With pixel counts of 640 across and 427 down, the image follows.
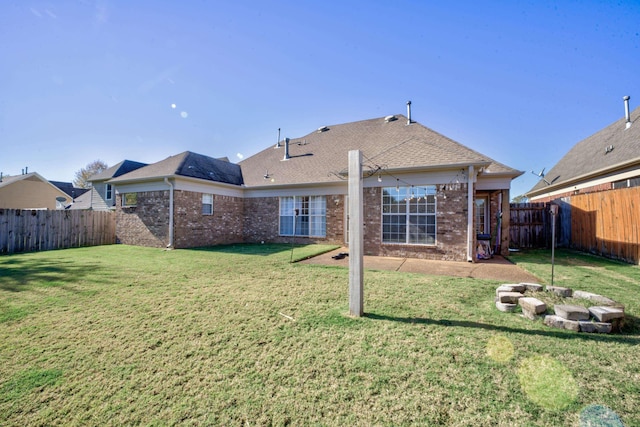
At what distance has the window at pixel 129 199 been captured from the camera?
43.8 ft

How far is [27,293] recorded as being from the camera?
17.4 ft

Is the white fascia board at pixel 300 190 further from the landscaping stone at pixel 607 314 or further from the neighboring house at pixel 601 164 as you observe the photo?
the neighboring house at pixel 601 164

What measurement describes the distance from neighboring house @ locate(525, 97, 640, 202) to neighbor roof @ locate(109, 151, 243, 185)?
17.5 metres

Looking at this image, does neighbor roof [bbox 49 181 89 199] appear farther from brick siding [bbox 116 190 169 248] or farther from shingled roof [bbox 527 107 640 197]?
shingled roof [bbox 527 107 640 197]

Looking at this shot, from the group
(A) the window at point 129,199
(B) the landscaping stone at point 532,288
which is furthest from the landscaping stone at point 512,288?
(A) the window at point 129,199

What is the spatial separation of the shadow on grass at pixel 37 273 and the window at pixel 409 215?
29.8 feet

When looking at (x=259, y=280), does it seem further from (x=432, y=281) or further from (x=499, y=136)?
(x=499, y=136)

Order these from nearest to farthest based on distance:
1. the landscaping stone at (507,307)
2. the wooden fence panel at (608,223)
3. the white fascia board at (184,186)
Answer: the landscaping stone at (507,307), the wooden fence panel at (608,223), the white fascia board at (184,186)

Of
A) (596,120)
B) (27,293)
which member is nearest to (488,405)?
(27,293)

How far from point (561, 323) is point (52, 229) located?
18346mm

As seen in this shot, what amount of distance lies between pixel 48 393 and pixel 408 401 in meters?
3.49

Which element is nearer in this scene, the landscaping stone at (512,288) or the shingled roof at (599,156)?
the landscaping stone at (512,288)

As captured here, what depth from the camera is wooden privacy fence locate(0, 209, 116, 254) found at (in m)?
11.2

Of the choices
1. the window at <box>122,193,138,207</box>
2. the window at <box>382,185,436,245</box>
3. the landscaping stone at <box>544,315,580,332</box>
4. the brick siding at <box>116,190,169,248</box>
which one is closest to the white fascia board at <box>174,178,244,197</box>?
the brick siding at <box>116,190,169,248</box>
